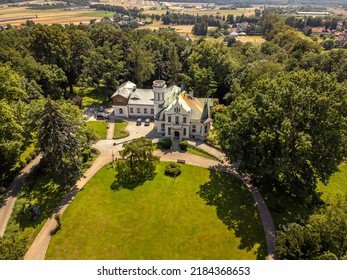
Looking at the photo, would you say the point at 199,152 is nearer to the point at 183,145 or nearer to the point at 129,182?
the point at 183,145

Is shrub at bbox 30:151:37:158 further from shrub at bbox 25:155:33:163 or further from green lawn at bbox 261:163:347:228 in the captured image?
green lawn at bbox 261:163:347:228

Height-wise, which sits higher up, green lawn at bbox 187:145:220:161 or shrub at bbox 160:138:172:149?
shrub at bbox 160:138:172:149

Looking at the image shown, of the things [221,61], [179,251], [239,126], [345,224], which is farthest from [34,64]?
[345,224]

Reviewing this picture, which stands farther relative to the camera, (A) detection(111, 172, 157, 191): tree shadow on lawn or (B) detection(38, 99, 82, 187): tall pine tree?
(A) detection(111, 172, 157, 191): tree shadow on lawn

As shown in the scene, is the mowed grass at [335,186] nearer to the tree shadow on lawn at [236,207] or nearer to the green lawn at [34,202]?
the tree shadow on lawn at [236,207]

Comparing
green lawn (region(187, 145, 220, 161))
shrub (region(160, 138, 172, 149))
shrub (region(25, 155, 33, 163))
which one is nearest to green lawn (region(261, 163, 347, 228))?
green lawn (region(187, 145, 220, 161))
